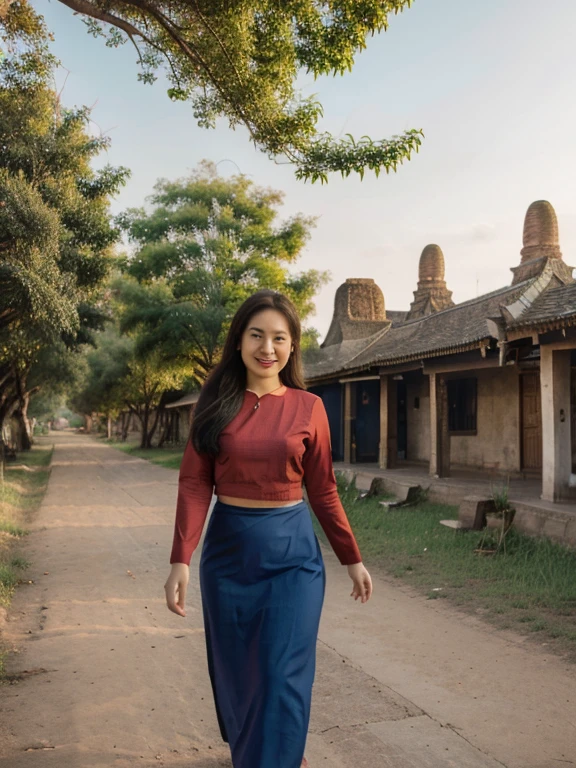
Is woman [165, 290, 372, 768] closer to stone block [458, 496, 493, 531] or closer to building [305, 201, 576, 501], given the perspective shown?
building [305, 201, 576, 501]

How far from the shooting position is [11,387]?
25938 millimetres

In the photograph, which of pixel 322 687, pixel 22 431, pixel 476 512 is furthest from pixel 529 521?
pixel 22 431

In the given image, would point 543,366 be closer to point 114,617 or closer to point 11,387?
point 114,617

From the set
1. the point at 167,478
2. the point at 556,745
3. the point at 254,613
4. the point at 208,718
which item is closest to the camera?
the point at 254,613

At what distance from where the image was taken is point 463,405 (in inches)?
616

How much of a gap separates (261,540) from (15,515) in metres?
11.3

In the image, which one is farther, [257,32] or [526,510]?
[526,510]

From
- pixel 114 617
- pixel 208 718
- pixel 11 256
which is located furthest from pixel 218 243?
pixel 208 718

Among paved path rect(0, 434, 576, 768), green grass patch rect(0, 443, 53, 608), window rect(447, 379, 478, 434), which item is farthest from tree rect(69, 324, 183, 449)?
paved path rect(0, 434, 576, 768)

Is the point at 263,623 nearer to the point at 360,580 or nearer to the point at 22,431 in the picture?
the point at 360,580

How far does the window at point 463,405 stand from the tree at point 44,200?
837 cm

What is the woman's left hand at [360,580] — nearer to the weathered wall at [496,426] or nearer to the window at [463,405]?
the weathered wall at [496,426]

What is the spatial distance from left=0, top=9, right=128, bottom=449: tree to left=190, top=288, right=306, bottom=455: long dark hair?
7629mm

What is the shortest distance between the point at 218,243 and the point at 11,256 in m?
17.7
